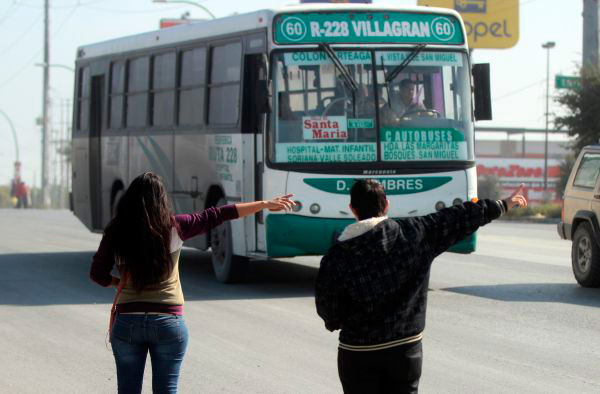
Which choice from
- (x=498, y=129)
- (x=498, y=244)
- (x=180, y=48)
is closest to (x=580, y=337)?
(x=180, y=48)

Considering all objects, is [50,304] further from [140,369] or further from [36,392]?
[140,369]

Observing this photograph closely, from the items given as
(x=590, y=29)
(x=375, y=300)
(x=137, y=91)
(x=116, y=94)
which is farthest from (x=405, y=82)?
(x=590, y=29)

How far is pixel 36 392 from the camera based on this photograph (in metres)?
8.32

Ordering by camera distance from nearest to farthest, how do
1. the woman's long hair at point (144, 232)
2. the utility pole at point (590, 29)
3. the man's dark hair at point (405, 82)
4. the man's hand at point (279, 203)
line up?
the woman's long hair at point (144, 232) → the man's hand at point (279, 203) → the man's dark hair at point (405, 82) → the utility pole at point (590, 29)

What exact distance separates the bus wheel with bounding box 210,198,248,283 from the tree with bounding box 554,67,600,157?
95.4 ft

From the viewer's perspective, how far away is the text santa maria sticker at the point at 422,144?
553 inches

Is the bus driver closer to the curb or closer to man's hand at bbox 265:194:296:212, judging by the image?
man's hand at bbox 265:194:296:212

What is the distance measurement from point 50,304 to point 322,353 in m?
4.41

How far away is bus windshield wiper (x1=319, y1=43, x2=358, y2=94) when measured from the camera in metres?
14.0

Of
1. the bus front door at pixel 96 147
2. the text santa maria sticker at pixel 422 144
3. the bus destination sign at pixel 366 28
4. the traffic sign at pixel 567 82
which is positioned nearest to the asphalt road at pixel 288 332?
the bus front door at pixel 96 147

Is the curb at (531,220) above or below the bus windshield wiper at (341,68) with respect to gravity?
below

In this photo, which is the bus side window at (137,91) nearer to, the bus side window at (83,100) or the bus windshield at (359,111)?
the bus side window at (83,100)

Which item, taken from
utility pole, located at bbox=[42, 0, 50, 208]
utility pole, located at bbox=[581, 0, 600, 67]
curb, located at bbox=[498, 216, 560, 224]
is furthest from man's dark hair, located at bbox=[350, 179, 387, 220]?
utility pole, located at bbox=[42, 0, 50, 208]

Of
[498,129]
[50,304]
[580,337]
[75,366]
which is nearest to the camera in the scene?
[75,366]
